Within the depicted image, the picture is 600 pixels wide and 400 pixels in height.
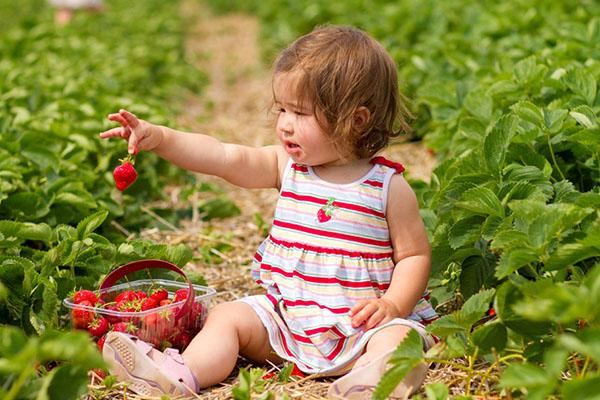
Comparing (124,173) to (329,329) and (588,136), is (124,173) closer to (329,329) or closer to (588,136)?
(329,329)

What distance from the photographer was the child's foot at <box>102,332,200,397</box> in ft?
7.85

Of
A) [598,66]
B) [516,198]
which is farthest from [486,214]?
[598,66]

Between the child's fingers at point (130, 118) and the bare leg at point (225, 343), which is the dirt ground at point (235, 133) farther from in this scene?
the child's fingers at point (130, 118)

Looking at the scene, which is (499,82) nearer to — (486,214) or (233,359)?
(486,214)

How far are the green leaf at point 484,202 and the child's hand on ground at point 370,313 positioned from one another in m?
0.36

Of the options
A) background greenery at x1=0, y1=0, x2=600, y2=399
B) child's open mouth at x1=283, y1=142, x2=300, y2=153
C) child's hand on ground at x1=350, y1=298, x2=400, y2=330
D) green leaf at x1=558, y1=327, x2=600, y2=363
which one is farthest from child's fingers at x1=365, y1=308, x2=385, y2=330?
green leaf at x1=558, y1=327, x2=600, y2=363

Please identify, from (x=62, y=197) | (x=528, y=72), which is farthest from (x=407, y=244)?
(x=62, y=197)

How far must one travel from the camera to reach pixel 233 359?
2.55 meters

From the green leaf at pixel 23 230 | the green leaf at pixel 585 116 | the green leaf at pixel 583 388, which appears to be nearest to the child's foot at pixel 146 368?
the green leaf at pixel 23 230

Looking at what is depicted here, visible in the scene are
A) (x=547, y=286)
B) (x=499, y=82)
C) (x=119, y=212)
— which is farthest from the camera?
(x=119, y=212)

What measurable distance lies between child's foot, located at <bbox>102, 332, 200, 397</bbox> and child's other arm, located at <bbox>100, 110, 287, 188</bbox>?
23.1 inches

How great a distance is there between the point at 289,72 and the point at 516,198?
0.75 metres

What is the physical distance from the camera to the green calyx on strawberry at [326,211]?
8.73 feet

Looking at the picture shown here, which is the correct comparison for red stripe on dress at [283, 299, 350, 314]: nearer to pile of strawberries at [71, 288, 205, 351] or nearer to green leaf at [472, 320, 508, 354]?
pile of strawberries at [71, 288, 205, 351]
